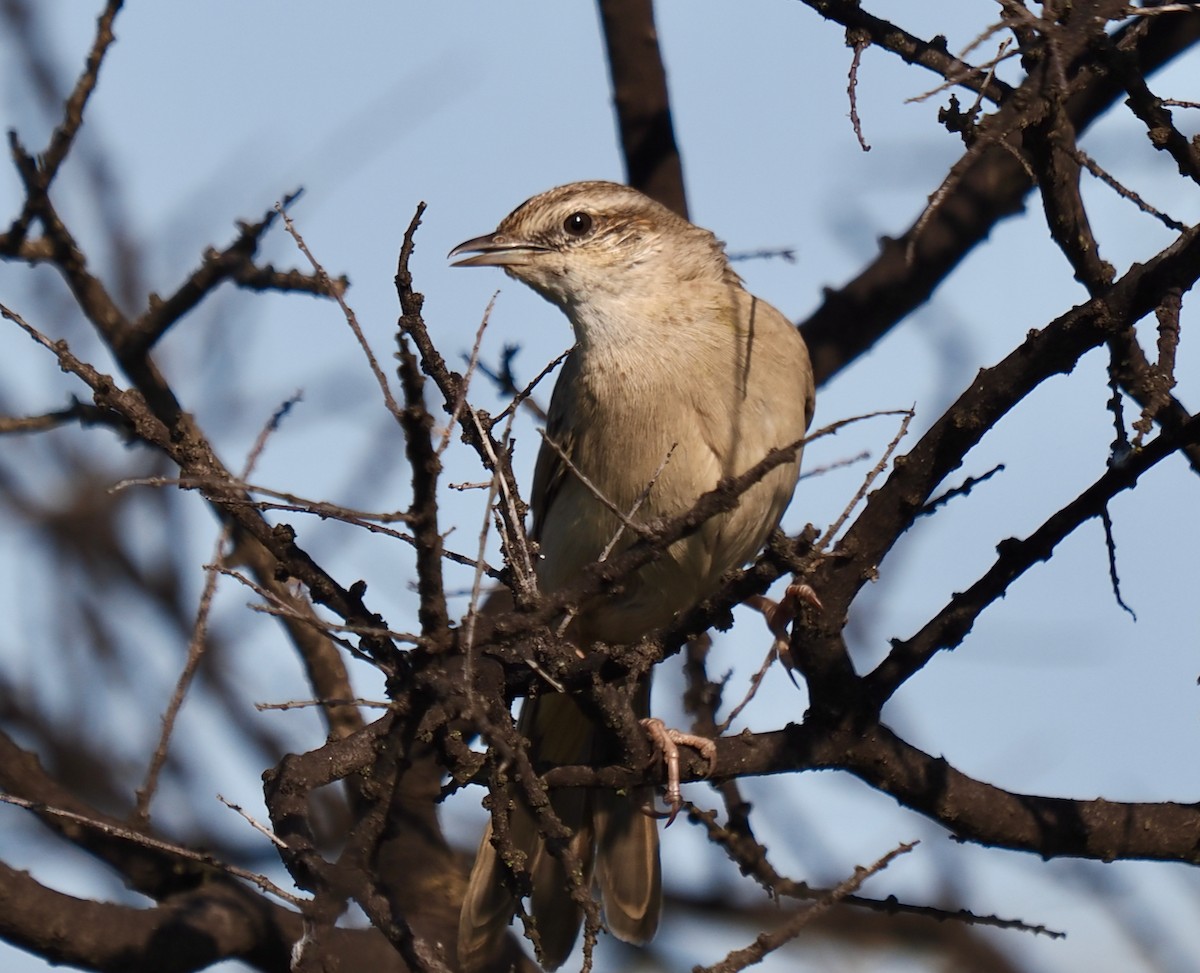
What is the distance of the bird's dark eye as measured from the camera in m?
5.70

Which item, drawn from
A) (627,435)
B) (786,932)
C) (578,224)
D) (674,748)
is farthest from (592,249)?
(786,932)

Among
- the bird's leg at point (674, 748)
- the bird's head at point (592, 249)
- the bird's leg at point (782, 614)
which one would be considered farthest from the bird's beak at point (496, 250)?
the bird's leg at point (674, 748)

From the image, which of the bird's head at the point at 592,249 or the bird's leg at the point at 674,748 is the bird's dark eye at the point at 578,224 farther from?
the bird's leg at the point at 674,748

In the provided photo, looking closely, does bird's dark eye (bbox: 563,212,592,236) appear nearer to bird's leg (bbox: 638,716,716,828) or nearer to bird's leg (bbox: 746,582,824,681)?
bird's leg (bbox: 746,582,824,681)

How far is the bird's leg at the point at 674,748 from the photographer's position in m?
4.09

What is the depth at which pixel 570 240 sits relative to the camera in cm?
568

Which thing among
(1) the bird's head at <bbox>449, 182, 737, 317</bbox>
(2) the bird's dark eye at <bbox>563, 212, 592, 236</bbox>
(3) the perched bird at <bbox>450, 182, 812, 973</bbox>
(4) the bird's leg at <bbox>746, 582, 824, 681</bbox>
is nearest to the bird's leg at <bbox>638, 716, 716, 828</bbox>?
(4) the bird's leg at <bbox>746, 582, 824, 681</bbox>

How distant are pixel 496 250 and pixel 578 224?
0.34 meters

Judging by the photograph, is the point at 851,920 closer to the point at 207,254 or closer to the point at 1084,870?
the point at 1084,870

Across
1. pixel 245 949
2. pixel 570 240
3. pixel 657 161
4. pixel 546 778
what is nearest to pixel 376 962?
pixel 245 949

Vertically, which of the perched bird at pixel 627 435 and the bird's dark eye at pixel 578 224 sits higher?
the bird's dark eye at pixel 578 224

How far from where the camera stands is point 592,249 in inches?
223

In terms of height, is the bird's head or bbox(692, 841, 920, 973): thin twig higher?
the bird's head

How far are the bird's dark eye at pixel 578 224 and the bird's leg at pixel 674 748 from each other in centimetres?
216
